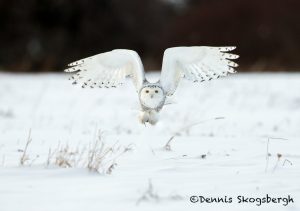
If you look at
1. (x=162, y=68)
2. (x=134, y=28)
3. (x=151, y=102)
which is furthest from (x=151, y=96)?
(x=134, y=28)

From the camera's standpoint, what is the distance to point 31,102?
40.6 feet

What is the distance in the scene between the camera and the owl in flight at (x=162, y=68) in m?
5.33

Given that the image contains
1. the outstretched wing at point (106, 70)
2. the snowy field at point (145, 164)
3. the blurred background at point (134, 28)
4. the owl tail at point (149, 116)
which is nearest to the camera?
the snowy field at point (145, 164)

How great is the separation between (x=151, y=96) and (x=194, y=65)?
1.81ft

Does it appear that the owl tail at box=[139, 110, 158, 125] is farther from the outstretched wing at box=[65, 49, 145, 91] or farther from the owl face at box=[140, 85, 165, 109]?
the outstretched wing at box=[65, 49, 145, 91]

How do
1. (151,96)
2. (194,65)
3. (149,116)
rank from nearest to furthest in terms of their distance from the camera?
1. (151,96)
2. (149,116)
3. (194,65)

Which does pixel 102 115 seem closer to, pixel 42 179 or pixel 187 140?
pixel 187 140

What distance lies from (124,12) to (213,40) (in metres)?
4.72

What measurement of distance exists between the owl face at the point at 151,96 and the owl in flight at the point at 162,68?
0.04 ft

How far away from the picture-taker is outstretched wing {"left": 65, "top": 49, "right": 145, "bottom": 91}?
5.45 m

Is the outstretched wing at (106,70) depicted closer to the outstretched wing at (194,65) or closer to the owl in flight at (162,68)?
the owl in flight at (162,68)

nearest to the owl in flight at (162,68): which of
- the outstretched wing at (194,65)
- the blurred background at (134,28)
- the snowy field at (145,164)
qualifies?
the outstretched wing at (194,65)

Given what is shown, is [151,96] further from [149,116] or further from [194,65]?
[194,65]

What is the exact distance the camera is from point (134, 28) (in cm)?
3198
